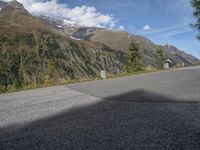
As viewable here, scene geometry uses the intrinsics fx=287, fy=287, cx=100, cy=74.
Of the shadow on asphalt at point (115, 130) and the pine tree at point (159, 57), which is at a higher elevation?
the pine tree at point (159, 57)

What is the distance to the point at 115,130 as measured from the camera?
5.29 m

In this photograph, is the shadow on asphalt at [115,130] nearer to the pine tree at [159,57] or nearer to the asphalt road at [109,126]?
the asphalt road at [109,126]

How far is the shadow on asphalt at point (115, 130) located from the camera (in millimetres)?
4496

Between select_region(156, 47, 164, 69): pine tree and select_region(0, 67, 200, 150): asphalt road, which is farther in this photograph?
select_region(156, 47, 164, 69): pine tree

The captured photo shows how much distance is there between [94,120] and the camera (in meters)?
6.28

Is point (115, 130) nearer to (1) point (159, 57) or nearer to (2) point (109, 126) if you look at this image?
(2) point (109, 126)

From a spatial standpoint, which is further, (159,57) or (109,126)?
(159,57)

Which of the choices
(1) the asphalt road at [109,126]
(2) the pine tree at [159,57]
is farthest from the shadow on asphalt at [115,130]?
(2) the pine tree at [159,57]

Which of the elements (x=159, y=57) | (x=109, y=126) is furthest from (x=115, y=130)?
(x=159, y=57)

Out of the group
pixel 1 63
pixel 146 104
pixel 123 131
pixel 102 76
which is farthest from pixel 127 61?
pixel 1 63

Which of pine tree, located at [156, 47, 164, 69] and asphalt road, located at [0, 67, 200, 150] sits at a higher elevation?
pine tree, located at [156, 47, 164, 69]

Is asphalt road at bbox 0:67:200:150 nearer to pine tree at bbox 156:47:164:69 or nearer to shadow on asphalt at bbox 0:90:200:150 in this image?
shadow on asphalt at bbox 0:90:200:150

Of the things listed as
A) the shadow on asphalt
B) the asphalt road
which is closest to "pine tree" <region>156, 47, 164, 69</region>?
the asphalt road

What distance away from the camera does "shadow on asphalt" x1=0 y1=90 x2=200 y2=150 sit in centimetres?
450
